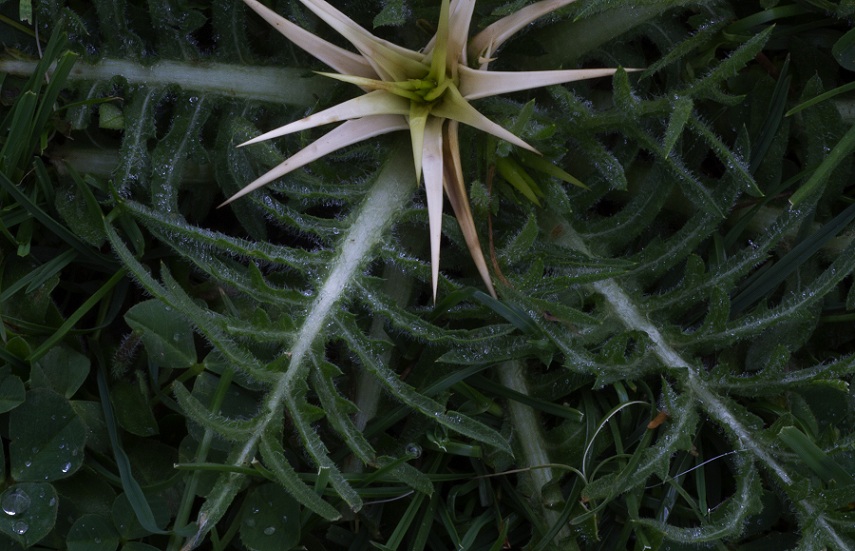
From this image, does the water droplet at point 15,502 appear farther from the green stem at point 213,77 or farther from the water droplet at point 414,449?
the green stem at point 213,77

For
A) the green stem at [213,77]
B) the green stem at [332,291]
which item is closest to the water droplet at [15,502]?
the green stem at [332,291]

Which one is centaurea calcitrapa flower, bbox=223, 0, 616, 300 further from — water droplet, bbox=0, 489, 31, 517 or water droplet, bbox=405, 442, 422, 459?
water droplet, bbox=0, 489, 31, 517

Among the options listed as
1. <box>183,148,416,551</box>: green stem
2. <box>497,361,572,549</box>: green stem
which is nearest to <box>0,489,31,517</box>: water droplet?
<box>183,148,416,551</box>: green stem

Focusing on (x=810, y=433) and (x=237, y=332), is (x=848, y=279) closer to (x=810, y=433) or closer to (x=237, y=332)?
(x=810, y=433)

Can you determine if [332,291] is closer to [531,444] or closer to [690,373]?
[531,444]

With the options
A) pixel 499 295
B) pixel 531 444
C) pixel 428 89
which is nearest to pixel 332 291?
pixel 499 295

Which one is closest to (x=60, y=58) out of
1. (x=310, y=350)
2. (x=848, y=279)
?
(x=310, y=350)
